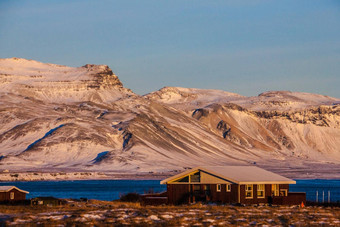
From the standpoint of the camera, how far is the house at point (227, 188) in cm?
5953

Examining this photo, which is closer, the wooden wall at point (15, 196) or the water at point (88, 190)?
the wooden wall at point (15, 196)

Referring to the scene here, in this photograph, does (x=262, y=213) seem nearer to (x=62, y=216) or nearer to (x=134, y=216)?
(x=134, y=216)

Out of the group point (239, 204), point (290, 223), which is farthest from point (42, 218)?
point (239, 204)

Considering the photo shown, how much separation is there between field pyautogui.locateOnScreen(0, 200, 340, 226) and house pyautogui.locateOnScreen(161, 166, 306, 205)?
642 cm

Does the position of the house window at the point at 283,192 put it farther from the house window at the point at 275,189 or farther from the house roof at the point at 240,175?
the house roof at the point at 240,175

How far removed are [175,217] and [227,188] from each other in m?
14.1

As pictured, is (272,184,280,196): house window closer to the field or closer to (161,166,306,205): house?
(161,166,306,205): house

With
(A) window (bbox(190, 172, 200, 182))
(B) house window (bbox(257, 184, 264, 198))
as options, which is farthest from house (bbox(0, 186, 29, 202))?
→ (B) house window (bbox(257, 184, 264, 198))

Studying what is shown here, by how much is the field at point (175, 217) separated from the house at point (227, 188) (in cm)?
642

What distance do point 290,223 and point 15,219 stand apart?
1576cm

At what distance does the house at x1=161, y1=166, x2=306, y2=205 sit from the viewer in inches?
2344

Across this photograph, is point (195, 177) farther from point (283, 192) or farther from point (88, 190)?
point (88, 190)

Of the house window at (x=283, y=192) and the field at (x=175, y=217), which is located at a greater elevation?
the house window at (x=283, y=192)

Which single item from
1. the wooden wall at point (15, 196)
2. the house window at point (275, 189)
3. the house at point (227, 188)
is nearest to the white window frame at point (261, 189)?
the house at point (227, 188)
